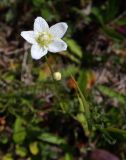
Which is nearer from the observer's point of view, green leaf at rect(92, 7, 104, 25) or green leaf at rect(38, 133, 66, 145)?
green leaf at rect(38, 133, 66, 145)

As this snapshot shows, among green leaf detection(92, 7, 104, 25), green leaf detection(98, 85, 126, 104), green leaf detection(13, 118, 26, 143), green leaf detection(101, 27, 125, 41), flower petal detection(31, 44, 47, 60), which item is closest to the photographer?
flower petal detection(31, 44, 47, 60)

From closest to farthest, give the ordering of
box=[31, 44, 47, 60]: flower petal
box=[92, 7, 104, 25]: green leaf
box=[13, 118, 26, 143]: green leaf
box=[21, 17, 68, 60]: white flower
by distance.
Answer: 1. box=[31, 44, 47, 60]: flower petal
2. box=[21, 17, 68, 60]: white flower
3. box=[13, 118, 26, 143]: green leaf
4. box=[92, 7, 104, 25]: green leaf

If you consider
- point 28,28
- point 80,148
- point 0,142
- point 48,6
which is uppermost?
point 48,6

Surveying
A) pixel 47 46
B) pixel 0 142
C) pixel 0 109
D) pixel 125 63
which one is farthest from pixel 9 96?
pixel 125 63

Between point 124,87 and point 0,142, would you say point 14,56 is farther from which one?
point 124,87

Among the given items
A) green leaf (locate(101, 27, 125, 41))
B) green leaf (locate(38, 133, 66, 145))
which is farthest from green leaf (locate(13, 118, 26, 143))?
green leaf (locate(101, 27, 125, 41))

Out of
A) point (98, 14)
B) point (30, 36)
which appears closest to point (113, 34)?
point (98, 14)

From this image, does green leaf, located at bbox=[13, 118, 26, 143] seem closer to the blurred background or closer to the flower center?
the blurred background
